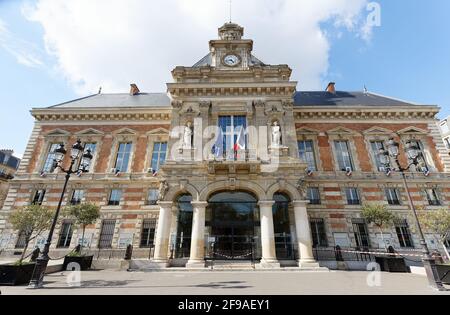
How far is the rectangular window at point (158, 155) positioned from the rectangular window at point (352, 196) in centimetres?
1582

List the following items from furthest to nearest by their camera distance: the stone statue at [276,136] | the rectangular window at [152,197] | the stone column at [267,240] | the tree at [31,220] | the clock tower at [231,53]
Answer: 1. the clock tower at [231,53]
2. the rectangular window at [152,197]
3. the stone statue at [276,136]
4. the stone column at [267,240]
5. the tree at [31,220]

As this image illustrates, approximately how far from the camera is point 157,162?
1992 cm

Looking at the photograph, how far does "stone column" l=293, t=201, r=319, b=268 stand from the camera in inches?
510

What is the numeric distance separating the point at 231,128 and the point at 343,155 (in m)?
10.7

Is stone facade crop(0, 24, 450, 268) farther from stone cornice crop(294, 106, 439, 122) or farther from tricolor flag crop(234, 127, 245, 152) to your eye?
tricolor flag crop(234, 127, 245, 152)

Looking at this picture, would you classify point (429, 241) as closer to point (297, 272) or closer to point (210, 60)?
point (297, 272)

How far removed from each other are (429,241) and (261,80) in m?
17.5

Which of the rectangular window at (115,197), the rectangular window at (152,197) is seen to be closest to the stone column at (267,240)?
the rectangular window at (152,197)

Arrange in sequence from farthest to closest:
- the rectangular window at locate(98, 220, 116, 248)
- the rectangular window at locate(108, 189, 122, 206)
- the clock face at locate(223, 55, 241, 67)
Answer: the clock face at locate(223, 55, 241, 67), the rectangular window at locate(108, 189, 122, 206), the rectangular window at locate(98, 220, 116, 248)

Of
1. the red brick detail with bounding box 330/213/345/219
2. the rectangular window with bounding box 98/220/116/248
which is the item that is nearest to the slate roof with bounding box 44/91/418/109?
the red brick detail with bounding box 330/213/345/219

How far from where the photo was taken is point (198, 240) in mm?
13477

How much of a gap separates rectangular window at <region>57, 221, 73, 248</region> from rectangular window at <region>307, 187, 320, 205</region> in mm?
19103

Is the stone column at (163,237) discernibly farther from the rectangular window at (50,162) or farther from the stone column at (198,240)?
the rectangular window at (50,162)

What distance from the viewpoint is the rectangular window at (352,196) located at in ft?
59.5
